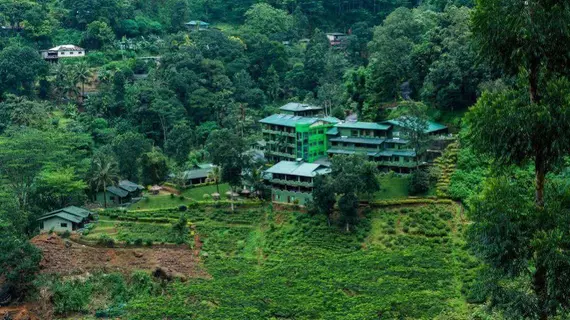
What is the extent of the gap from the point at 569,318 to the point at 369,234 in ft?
104

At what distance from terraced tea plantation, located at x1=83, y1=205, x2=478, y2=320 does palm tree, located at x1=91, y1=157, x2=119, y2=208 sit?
30.4ft

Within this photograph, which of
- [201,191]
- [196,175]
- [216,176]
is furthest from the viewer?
[196,175]

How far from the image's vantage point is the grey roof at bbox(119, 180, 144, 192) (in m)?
57.9

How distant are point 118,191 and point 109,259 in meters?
12.9

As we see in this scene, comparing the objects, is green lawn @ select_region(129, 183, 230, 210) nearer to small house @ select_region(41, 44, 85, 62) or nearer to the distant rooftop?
small house @ select_region(41, 44, 85, 62)

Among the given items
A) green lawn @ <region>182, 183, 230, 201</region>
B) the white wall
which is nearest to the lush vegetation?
green lawn @ <region>182, 183, 230, 201</region>

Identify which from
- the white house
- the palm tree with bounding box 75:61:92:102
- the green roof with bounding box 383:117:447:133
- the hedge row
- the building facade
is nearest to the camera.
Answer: the hedge row

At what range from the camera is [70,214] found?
51.2 meters

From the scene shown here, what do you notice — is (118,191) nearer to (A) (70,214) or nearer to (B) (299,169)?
(A) (70,214)

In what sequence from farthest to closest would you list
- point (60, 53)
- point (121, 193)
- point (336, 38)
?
1. point (336, 38)
2. point (60, 53)
3. point (121, 193)

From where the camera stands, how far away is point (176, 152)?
6406 cm

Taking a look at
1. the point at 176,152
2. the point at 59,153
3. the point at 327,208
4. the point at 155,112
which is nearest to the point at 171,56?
the point at 155,112

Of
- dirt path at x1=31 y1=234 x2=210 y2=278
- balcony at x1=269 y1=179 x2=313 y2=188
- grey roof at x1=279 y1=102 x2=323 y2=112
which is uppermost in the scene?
grey roof at x1=279 y1=102 x2=323 y2=112

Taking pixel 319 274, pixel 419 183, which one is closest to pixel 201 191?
pixel 419 183
